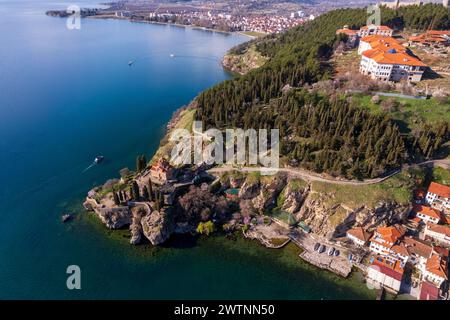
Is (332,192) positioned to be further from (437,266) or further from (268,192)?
(437,266)

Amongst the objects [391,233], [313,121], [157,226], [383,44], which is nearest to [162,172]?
[157,226]

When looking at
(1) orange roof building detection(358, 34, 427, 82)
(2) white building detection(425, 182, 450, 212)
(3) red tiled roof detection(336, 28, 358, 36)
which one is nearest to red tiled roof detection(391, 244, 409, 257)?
(2) white building detection(425, 182, 450, 212)

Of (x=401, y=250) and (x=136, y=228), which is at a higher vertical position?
(x=401, y=250)

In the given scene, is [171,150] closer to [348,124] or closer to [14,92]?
[348,124]

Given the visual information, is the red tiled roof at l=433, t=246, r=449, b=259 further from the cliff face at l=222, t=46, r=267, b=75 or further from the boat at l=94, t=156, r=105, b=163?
the cliff face at l=222, t=46, r=267, b=75

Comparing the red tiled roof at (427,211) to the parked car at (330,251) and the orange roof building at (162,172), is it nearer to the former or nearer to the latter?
the parked car at (330,251)

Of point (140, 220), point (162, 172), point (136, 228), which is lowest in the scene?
point (136, 228)

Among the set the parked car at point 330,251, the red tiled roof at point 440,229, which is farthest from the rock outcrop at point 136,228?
the red tiled roof at point 440,229
